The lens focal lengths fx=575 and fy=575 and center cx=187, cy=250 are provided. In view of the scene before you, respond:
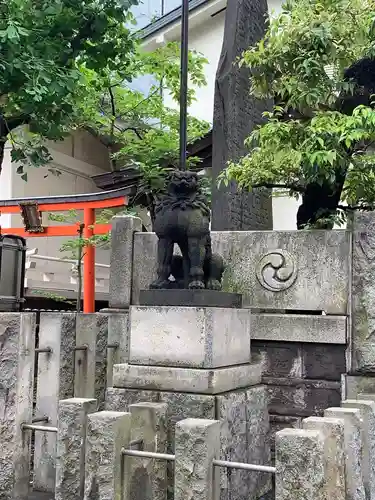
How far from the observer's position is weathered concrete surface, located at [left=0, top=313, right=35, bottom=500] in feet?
13.9

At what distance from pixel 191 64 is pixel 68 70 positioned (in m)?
6.18

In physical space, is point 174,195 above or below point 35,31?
below

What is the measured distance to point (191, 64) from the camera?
1230 cm

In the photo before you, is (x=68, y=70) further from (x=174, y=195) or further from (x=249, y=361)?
(x=249, y=361)

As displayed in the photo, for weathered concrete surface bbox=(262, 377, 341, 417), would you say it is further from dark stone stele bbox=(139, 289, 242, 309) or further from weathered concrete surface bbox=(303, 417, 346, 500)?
weathered concrete surface bbox=(303, 417, 346, 500)

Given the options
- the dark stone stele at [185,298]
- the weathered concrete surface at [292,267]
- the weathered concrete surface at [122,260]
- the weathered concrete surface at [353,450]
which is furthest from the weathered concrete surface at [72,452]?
the weathered concrete surface at [122,260]

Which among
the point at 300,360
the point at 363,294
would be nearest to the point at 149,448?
the point at 300,360

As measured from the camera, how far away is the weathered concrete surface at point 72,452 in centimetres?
388

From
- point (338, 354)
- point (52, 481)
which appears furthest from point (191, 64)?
point (52, 481)

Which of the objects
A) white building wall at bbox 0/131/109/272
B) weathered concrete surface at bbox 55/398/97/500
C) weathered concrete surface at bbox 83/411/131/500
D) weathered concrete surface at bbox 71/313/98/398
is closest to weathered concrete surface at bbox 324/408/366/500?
weathered concrete surface at bbox 83/411/131/500

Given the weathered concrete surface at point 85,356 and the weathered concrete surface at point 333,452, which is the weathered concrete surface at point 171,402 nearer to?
the weathered concrete surface at point 85,356

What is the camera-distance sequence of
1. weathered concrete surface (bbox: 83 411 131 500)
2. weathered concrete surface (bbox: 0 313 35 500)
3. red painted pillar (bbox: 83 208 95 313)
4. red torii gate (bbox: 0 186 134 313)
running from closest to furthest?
1. weathered concrete surface (bbox: 83 411 131 500)
2. weathered concrete surface (bbox: 0 313 35 500)
3. red torii gate (bbox: 0 186 134 313)
4. red painted pillar (bbox: 83 208 95 313)

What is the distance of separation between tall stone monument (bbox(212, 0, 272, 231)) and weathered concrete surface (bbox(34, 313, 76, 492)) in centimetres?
270

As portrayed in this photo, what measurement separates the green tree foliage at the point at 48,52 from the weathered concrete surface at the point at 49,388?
2376mm
